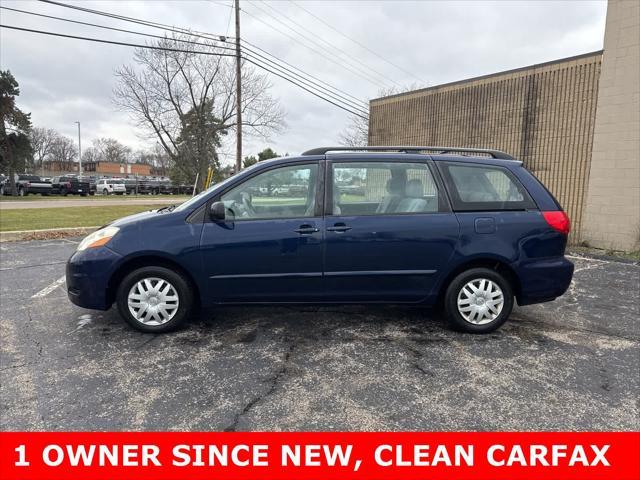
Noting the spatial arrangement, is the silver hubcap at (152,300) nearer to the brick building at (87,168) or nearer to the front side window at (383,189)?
the front side window at (383,189)

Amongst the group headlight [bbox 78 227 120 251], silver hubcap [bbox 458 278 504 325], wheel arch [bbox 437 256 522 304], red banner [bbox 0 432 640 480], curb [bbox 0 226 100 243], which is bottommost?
red banner [bbox 0 432 640 480]

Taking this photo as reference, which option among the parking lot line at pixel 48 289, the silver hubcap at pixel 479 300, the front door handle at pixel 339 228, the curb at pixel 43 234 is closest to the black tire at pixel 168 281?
the front door handle at pixel 339 228

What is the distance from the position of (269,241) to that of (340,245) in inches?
24.3

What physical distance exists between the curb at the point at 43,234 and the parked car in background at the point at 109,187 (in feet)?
109

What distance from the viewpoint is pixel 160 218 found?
3.71 metres

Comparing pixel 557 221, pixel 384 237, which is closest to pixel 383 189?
pixel 384 237

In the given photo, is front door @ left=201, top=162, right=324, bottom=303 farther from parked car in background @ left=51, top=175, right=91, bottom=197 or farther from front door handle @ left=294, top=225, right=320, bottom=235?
parked car in background @ left=51, top=175, right=91, bottom=197

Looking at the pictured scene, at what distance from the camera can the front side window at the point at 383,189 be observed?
3785 mm

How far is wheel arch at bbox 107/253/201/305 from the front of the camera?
3.68m

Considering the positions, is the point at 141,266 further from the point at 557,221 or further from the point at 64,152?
the point at 64,152

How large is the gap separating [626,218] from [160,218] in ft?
27.9

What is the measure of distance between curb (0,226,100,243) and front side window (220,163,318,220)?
317 inches

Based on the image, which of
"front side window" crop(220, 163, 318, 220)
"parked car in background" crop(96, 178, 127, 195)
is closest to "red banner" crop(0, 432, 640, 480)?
"front side window" crop(220, 163, 318, 220)

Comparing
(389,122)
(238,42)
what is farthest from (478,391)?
(238,42)
